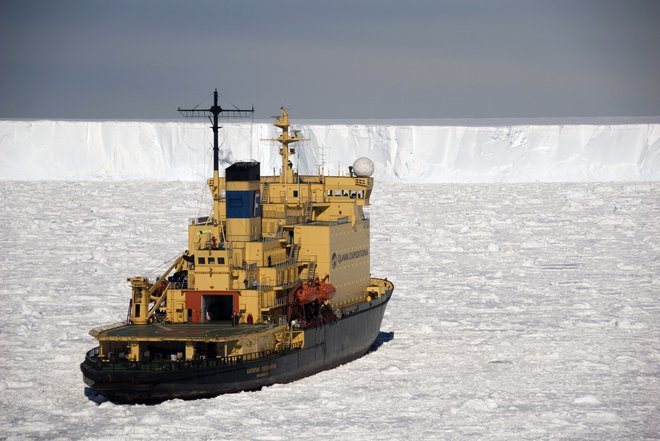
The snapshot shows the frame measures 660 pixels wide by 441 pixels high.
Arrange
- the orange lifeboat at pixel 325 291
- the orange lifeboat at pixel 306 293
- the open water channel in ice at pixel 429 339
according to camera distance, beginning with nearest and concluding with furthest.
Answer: the open water channel in ice at pixel 429 339 → the orange lifeboat at pixel 306 293 → the orange lifeboat at pixel 325 291

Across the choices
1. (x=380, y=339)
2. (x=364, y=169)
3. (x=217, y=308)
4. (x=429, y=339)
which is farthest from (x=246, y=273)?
(x=364, y=169)

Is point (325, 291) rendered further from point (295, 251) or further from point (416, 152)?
point (416, 152)

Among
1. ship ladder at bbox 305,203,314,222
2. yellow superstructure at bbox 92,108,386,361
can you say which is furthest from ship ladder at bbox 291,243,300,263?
ship ladder at bbox 305,203,314,222

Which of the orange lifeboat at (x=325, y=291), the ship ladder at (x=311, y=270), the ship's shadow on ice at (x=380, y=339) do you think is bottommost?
the ship's shadow on ice at (x=380, y=339)

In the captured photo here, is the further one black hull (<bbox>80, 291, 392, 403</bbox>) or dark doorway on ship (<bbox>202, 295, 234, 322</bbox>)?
dark doorway on ship (<bbox>202, 295, 234, 322</bbox>)

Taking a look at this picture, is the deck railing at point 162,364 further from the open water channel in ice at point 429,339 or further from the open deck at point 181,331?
the open water channel in ice at point 429,339

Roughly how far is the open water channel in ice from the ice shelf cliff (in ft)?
82.3

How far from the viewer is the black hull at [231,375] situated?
48.8ft

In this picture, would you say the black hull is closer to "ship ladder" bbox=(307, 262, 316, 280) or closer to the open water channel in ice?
the open water channel in ice

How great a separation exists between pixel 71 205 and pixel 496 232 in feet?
68.6

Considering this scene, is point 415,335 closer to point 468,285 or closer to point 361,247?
point 361,247

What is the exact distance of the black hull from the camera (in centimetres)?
1487

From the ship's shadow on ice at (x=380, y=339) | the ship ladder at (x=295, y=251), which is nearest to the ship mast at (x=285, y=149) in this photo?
the ship ladder at (x=295, y=251)

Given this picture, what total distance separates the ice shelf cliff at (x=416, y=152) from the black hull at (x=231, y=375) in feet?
166
